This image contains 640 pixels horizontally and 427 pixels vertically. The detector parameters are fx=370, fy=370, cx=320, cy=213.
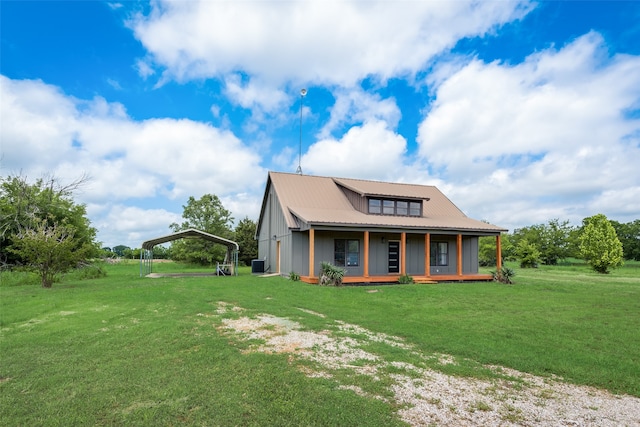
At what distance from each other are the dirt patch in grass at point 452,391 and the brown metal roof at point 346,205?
1070cm

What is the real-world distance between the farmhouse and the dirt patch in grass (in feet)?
34.9

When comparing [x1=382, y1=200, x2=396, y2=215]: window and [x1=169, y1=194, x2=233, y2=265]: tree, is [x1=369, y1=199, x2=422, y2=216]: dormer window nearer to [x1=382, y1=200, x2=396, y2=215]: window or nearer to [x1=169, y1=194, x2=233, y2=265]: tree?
[x1=382, y1=200, x2=396, y2=215]: window

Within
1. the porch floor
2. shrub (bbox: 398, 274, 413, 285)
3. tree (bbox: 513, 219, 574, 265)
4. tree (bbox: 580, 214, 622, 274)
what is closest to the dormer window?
the porch floor

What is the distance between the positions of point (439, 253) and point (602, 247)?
57.0 ft

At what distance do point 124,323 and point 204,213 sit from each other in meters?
24.7

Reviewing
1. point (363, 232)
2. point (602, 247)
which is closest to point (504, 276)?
point (363, 232)

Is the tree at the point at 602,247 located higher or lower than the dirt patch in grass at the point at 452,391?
higher

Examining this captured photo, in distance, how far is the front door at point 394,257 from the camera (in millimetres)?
19766

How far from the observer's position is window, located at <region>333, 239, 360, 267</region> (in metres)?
18.8

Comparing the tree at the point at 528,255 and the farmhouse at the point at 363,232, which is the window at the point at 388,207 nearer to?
the farmhouse at the point at 363,232

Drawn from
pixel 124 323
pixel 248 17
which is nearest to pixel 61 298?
pixel 124 323

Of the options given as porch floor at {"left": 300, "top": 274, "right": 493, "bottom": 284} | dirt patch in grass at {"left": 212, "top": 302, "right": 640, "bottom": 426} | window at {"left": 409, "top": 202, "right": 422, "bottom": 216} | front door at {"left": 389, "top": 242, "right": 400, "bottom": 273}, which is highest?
window at {"left": 409, "top": 202, "right": 422, "bottom": 216}

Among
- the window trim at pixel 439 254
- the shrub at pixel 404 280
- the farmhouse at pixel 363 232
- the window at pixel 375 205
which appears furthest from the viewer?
the window trim at pixel 439 254

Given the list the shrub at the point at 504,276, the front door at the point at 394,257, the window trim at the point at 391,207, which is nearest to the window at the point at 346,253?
the front door at the point at 394,257
